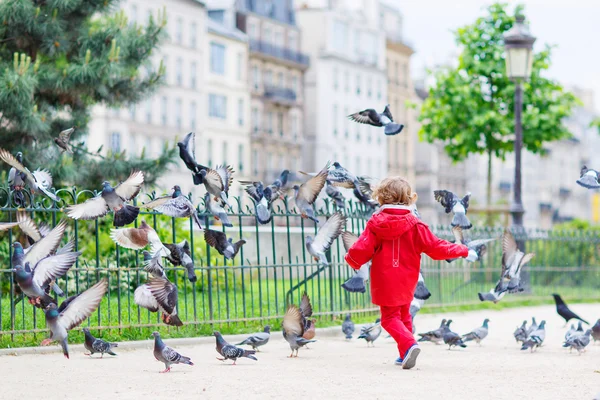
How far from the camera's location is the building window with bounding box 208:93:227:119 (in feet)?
231

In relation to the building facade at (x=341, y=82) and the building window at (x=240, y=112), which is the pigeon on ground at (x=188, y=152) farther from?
the building facade at (x=341, y=82)

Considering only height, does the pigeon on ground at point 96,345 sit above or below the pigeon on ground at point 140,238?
below

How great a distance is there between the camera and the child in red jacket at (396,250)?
33.0ft

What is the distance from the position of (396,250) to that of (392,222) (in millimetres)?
273

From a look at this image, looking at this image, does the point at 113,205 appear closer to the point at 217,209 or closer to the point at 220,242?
the point at 220,242

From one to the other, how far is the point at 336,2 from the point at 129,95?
221ft

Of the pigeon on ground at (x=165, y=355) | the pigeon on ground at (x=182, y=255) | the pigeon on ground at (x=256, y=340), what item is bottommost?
the pigeon on ground at (x=256, y=340)

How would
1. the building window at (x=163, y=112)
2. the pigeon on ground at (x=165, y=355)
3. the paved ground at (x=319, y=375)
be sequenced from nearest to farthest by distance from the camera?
the paved ground at (x=319, y=375) < the pigeon on ground at (x=165, y=355) < the building window at (x=163, y=112)

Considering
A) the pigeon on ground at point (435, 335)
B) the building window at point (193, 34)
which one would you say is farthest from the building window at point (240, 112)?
the pigeon on ground at point (435, 335)

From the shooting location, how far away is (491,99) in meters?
38.8

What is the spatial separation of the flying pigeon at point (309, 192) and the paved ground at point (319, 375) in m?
1.44

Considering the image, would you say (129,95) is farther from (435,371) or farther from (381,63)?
(381,63)

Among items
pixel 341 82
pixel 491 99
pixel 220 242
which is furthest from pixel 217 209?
pixel 341 82

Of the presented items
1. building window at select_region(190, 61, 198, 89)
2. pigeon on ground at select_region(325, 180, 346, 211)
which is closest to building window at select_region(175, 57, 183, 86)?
building window at select_region(190, 61, 198, 89)
